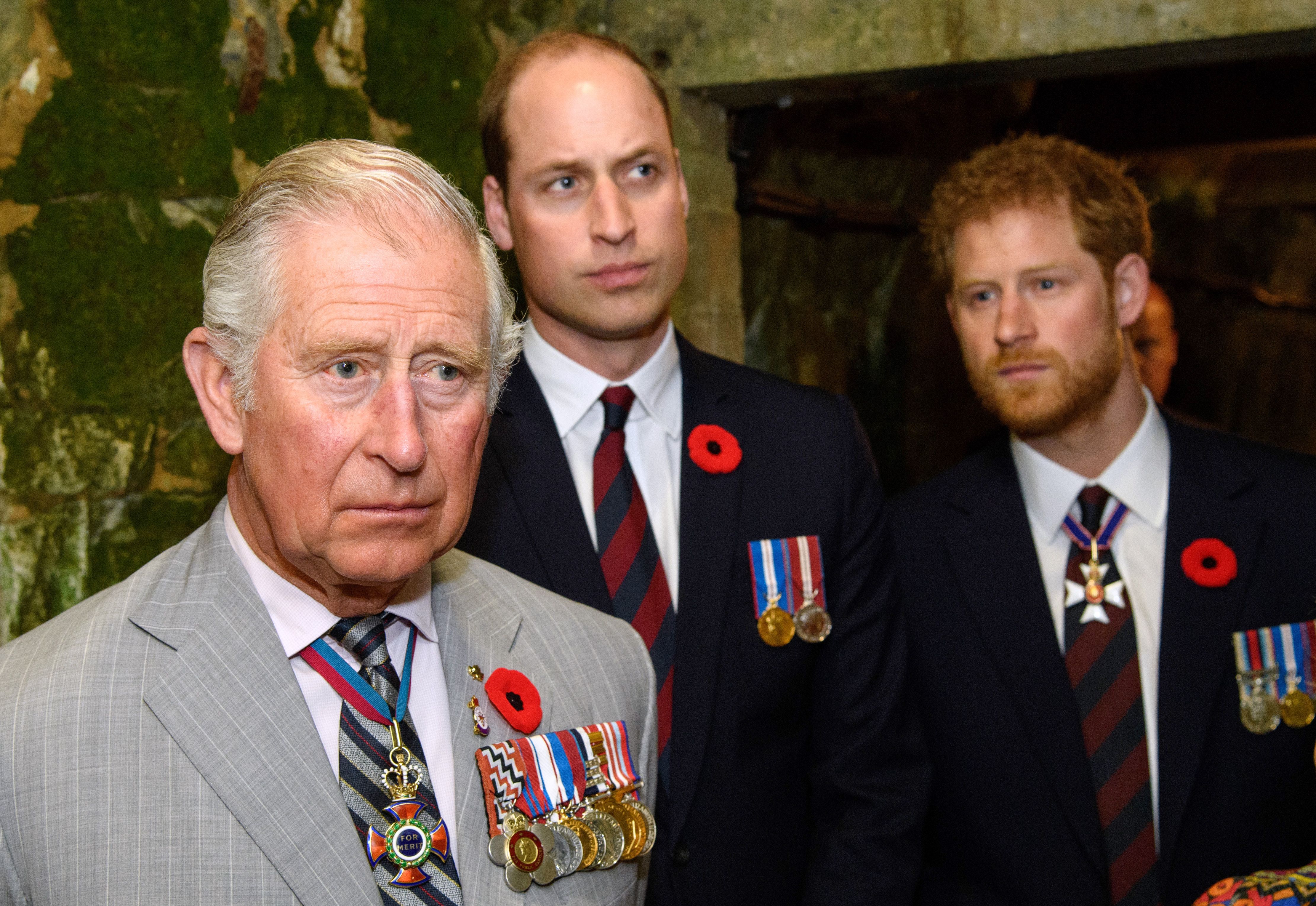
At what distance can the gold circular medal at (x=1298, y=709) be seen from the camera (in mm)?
2088

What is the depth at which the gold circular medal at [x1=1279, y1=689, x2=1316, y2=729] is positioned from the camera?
2.09 meters

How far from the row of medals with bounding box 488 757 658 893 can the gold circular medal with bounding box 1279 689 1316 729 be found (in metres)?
1.20

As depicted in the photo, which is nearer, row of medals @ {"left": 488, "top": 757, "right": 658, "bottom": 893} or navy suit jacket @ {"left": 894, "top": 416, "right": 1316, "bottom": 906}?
row of medals @ {"left": 488, "top": 757, "right": 658, "bottom": 893}

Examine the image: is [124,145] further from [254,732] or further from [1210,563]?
[1210,563]

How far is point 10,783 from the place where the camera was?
4.02 feet

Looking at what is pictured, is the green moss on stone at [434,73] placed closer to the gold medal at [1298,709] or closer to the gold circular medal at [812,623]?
the gold circular medal at [812,623]

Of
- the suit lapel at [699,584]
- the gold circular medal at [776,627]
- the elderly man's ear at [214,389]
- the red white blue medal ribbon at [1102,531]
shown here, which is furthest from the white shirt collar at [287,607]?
the red white blue medal ribbon at [1102,531]

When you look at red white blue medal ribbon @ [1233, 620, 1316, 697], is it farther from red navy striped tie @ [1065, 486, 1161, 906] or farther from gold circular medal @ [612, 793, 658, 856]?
gold circular medal @ [612, 793, 658, 856]

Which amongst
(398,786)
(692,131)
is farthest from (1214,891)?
(692,131)

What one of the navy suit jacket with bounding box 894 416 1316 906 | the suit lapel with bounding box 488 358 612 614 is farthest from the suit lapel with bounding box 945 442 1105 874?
the suit lapel with bounding box 488 358 612 614

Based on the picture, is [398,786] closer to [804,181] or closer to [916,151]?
[804,181]

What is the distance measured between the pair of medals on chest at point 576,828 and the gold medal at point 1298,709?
47.0 inches

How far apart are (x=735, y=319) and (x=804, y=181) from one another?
916 millimetres

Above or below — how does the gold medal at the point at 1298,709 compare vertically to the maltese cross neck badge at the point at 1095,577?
below
